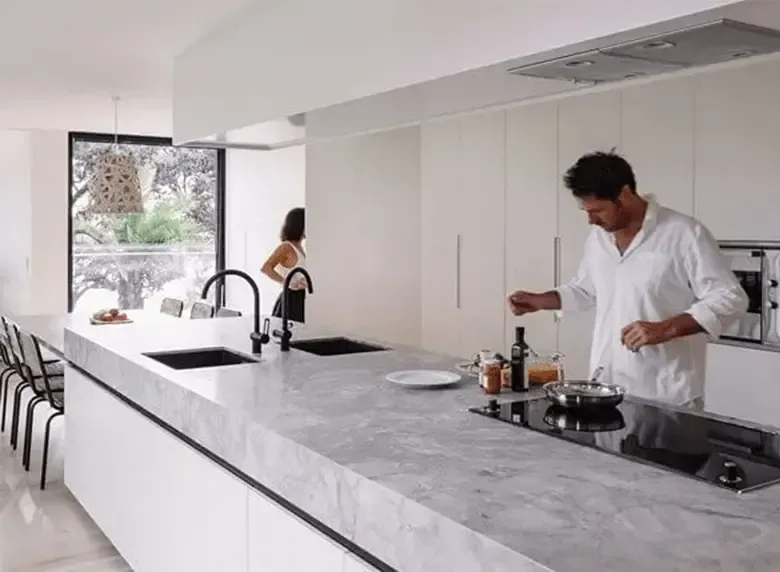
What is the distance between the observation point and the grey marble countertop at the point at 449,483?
51.0 inches

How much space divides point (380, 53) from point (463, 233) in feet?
8.55

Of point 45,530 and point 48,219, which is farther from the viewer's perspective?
point 48,219

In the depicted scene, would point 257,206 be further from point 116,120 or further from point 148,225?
point 116,120

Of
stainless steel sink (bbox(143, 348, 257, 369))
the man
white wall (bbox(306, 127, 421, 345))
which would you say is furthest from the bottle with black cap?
white wall (bbox(306, 127, 421, 345))

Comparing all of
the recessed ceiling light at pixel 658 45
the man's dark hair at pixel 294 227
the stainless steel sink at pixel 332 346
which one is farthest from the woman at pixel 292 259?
the recessed ceiling light at pixel 658 45

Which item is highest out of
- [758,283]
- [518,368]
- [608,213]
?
[608,213]

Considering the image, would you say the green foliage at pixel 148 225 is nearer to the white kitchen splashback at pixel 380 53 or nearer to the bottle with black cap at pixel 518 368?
the white kitchen splashback at pixel 380 53

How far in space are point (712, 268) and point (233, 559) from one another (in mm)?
1604

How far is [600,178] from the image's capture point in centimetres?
262

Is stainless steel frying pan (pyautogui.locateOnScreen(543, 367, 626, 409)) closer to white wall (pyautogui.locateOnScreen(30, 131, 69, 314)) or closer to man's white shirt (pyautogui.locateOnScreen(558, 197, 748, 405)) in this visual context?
man's white shirt (pyautogui.locateOnScreen(558, 197, 748, 405))

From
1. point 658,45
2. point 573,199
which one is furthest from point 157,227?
point 658,45

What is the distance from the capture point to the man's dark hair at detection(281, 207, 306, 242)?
604 centimetres

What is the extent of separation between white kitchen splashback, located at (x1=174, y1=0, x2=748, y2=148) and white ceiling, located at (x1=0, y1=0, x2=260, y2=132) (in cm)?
17

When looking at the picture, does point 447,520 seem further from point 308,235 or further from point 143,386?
point 308,235
